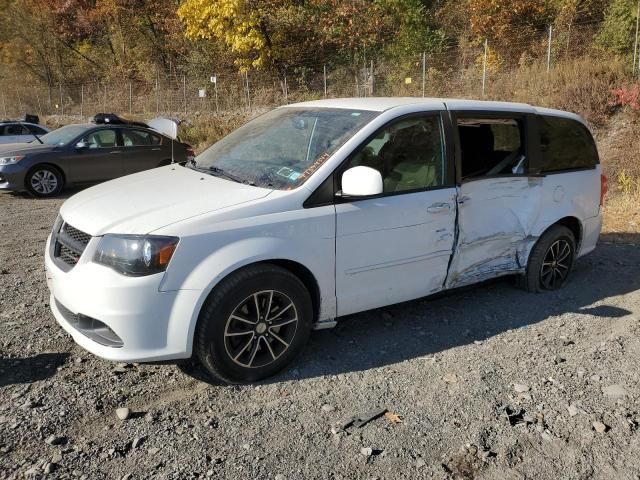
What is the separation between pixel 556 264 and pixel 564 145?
1126 mm

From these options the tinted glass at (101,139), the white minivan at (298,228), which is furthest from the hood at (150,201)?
the tinted glass at (101,139)

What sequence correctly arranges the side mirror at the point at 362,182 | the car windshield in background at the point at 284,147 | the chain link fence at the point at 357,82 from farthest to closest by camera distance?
the chain link fence at the point at 357,82
the car windshield in background at the point at 284,147
the side mirror at the point at 362,182

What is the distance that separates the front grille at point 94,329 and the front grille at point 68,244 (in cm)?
31

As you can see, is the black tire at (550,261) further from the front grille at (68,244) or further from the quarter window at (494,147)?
the front grille at (68,244)

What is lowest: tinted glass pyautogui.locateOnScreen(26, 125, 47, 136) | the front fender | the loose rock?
the loose rock

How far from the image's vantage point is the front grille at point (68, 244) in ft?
11.5

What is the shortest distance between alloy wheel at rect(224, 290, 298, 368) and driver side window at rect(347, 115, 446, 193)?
1075 mm

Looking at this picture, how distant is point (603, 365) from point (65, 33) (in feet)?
134

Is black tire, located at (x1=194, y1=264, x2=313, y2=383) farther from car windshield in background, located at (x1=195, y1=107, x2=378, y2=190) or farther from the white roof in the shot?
the white roof

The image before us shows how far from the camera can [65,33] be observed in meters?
37.5

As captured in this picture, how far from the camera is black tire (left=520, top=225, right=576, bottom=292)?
5242mm

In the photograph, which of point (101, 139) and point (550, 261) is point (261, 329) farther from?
point (101, 139)

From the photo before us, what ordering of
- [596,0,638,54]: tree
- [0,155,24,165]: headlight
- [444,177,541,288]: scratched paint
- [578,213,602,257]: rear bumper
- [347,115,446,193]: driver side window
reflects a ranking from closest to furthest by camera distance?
[347,115,446,193]: driver side window → [444,177,541,288]: scratched paint → [578,213,602,257]: rear bumper → [0,155,24,165]: headlight → [596,0,638,54]: tree

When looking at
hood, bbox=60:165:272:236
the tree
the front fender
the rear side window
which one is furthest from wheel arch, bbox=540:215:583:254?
the tree
